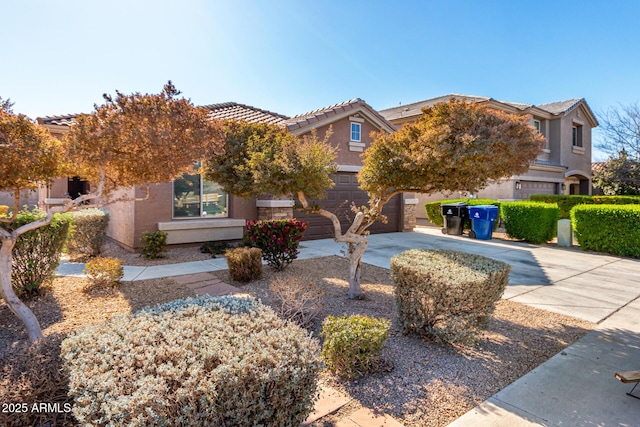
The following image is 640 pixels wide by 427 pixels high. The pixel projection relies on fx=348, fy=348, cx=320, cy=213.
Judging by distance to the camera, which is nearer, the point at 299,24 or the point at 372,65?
the point at 299,24

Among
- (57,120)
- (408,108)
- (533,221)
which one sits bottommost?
(533,221)

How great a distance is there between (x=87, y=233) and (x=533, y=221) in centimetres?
1419

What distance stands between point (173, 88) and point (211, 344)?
3.43 metres

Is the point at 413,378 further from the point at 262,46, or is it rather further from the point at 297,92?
the point at 297,92

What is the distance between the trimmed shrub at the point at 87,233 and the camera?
8.76m

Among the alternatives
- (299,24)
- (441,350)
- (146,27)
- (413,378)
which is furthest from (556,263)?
(146,27)

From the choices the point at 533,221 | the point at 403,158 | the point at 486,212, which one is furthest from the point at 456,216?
the point at 403,158

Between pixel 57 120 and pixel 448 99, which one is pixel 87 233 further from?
pixel 448 99

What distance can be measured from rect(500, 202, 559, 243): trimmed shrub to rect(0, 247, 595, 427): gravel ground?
8.00 metres

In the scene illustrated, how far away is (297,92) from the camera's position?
13.1m

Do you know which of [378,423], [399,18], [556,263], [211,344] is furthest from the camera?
[399,18]

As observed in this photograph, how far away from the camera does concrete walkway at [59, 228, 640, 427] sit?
3.05m

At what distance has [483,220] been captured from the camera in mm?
13539

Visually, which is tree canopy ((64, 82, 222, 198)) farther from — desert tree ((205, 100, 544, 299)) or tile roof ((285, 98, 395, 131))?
tile roof ((285, 98, 395, 131))
